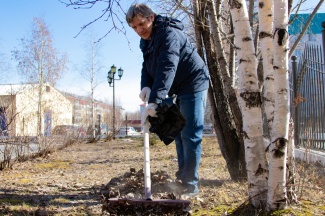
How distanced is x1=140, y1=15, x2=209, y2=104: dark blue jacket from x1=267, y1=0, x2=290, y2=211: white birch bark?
102cm

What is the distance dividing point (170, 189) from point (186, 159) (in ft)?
1.11

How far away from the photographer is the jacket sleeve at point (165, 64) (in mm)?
2781

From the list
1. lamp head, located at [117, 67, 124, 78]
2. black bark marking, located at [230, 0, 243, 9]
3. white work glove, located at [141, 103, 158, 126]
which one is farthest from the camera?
lamp head, located at [117, 67, 124, 78]

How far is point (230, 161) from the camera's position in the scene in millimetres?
3842

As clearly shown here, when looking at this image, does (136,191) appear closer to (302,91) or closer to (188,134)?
(188,134)

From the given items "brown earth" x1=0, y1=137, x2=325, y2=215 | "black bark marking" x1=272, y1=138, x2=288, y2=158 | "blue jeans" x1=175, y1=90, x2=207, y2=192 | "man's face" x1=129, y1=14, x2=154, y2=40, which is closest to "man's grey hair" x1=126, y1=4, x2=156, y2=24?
"man's face" x1=129, y1=14, x2=154, y2=40

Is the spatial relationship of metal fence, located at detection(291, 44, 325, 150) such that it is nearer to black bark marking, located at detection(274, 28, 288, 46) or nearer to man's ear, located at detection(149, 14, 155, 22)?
man's ear, located at detection(149, 14, 155, 22)

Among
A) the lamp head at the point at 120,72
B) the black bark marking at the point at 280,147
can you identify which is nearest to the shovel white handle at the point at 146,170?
the black bark marking at the point at 280,147

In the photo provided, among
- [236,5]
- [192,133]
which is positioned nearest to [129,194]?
[192,133]

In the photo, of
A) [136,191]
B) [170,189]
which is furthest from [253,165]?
[136,191]

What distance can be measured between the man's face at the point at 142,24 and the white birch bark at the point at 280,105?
4.23 ft

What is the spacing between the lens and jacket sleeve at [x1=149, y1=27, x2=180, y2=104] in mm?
2781

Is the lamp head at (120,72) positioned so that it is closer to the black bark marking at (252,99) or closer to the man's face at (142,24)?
the man's face at (142,24)

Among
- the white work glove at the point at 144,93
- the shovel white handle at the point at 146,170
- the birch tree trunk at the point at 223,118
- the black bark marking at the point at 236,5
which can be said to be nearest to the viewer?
the black bark marking at the point at 236,5
